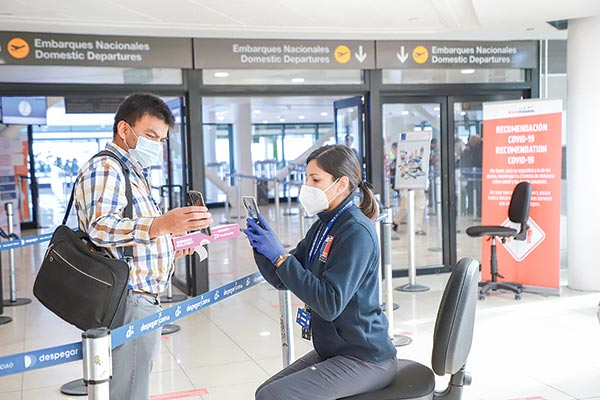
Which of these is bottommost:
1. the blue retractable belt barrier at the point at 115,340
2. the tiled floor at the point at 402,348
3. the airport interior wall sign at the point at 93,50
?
the tiled floor at the point at 402,348

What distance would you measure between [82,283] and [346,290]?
86 cm

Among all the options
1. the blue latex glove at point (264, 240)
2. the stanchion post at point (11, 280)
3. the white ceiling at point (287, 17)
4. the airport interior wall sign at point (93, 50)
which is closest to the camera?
the blue latex glove at point (264, 240)

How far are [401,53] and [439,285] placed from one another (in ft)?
8.26

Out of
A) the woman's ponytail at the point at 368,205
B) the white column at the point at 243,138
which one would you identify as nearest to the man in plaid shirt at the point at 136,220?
the woman's ponytail at the point at 368,205

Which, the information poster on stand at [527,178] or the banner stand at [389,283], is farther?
the information poster on stand at [527,178]

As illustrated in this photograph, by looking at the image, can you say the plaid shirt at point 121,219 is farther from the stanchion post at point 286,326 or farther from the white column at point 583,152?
the white column at point 583,152

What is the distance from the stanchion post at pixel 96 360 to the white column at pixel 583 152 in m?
6.00

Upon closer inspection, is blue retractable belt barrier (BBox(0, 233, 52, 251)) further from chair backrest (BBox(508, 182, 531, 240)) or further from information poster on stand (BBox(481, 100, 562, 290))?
information poster on stand (BBox(481, 100, 562, 290))

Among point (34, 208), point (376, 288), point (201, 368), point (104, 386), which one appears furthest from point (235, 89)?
point (34, 208)

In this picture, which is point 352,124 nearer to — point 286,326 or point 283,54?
point 283,54

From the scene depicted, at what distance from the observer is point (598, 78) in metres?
6.74

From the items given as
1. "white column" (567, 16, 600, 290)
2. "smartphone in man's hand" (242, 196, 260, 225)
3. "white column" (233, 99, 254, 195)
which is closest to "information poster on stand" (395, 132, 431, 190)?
"white column" (567, 16, 600, 290)

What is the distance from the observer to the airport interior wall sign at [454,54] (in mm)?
7559

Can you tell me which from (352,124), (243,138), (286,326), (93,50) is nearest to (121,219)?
(286,326)
